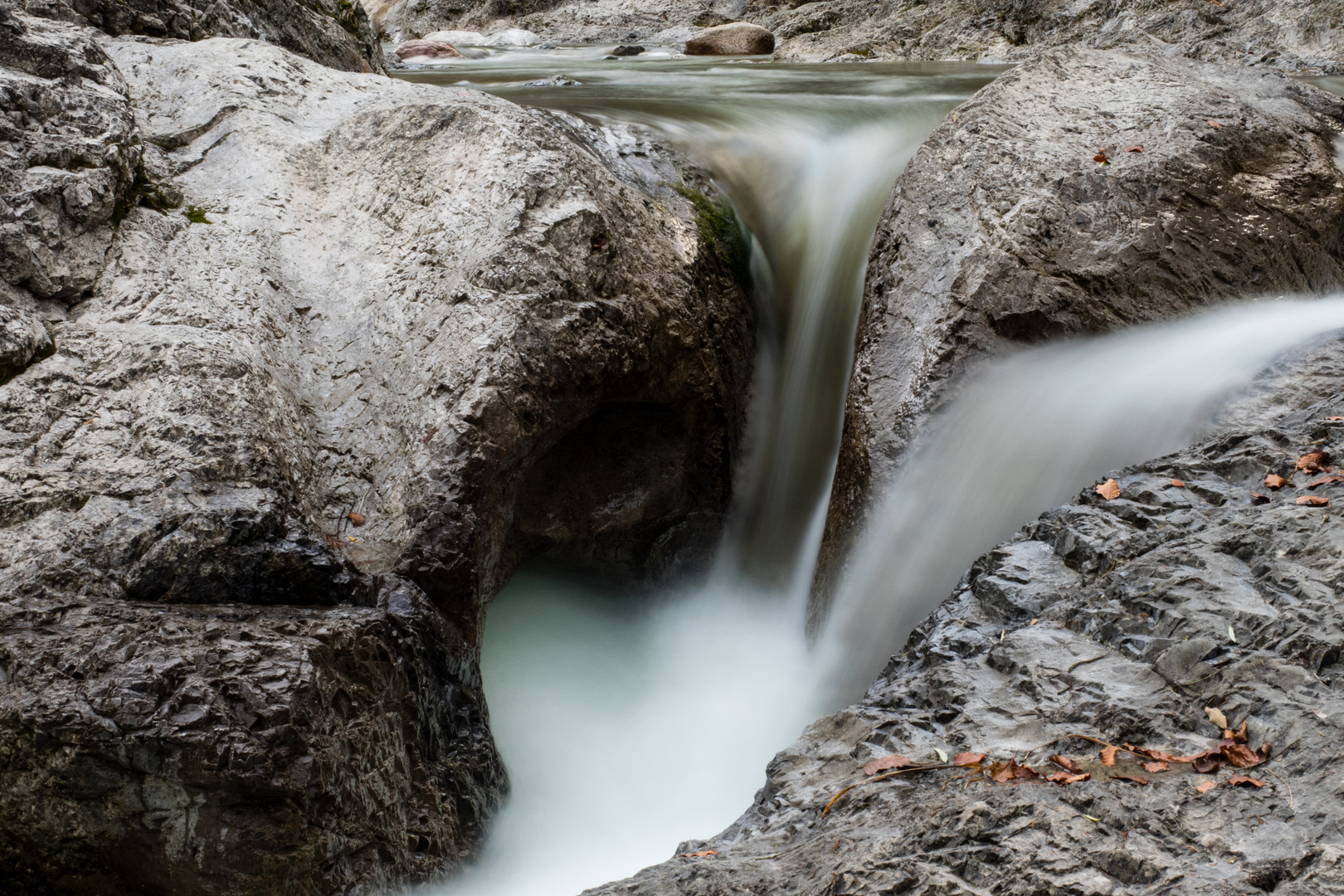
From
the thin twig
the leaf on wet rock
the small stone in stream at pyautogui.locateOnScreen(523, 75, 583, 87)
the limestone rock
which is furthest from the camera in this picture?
the small stone in stream at pyautogui.locateOnScreen(523, 75, 583, 87)

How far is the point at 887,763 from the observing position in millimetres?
2363

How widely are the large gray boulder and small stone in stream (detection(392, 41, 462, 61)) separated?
376 inches

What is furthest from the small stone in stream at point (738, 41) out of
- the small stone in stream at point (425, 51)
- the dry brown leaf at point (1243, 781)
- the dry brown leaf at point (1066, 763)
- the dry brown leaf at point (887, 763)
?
the dry brown leaf at point (1243, 781)

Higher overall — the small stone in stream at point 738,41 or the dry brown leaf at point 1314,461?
the small stone in stream at point 738,41

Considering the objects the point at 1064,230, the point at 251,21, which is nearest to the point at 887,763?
the point at 1064,230

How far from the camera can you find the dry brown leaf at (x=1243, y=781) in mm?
1824

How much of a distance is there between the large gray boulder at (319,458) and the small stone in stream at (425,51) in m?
9.54

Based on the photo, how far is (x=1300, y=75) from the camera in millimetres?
8562

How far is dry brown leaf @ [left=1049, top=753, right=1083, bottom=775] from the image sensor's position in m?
2.05

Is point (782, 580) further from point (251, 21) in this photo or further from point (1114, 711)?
point (251, 21)

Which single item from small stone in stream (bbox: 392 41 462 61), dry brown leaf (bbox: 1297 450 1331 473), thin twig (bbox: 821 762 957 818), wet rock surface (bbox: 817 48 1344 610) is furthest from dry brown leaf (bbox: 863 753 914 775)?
small stone in stream (bbox: 392 41 462 61)

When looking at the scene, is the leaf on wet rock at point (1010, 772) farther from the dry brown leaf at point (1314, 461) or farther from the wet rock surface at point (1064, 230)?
the wet rock surface at point (1064, 230)

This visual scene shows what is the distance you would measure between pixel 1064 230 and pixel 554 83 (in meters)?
6.30

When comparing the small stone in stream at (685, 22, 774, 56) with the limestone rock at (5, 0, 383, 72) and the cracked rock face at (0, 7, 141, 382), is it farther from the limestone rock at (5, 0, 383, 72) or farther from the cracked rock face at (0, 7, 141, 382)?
the cracked rock face at (0, 7, 141, 382)
